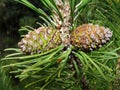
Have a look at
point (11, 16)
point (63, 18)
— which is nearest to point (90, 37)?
point (63, 18)

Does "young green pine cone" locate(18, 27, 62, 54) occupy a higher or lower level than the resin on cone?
lower

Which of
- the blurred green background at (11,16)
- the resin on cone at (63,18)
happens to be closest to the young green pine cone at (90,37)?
the resin on cone at (63,18)

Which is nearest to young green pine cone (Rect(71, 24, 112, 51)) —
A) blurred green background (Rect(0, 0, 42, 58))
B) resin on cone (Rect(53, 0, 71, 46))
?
resin on cone (Rect(53, 0, 71, 46))

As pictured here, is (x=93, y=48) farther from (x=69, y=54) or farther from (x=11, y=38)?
(x=11, y=38)

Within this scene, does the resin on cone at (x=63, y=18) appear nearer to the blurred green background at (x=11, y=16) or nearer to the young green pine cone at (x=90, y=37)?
the young green pine cone at (x=90, y=37)

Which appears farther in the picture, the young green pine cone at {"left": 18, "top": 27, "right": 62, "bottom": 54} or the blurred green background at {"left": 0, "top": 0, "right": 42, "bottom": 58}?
the blurred green background at {"left": 0, "top": 0, "right": 42, "bottom": 58}

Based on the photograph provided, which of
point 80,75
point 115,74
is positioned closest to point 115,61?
point 115,74

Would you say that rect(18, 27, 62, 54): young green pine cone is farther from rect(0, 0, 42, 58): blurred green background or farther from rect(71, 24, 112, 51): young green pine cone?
rect(0, 0, 42, 58): blurred green background
